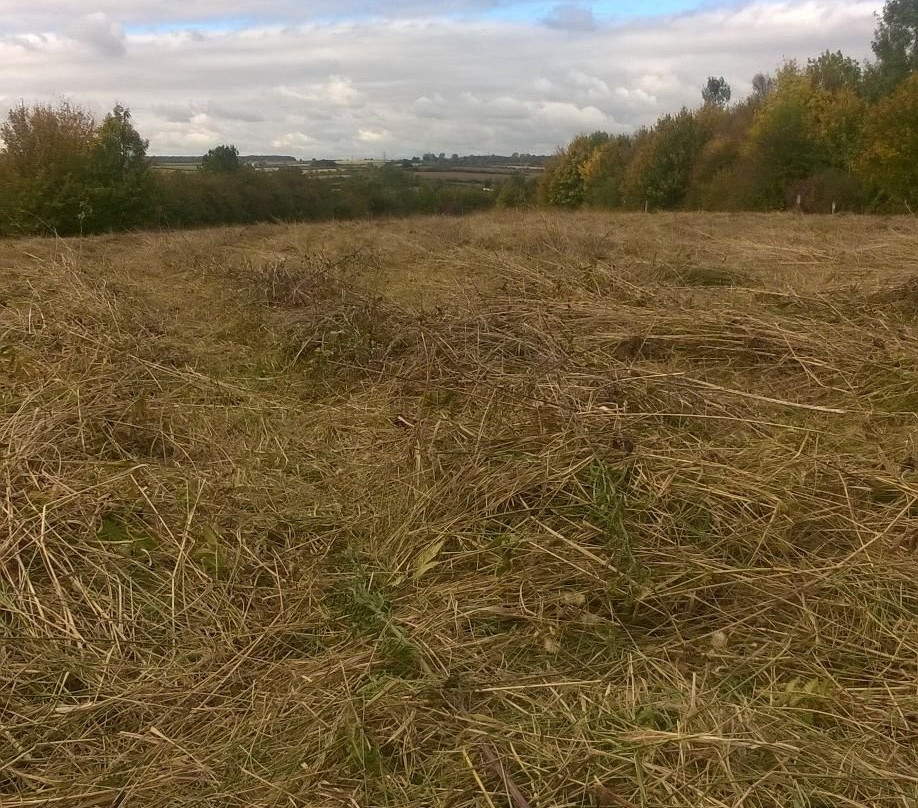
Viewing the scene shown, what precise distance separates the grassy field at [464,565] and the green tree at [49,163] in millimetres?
20941

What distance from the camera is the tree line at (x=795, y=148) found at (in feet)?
74.0

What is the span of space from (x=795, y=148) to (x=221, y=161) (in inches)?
1179

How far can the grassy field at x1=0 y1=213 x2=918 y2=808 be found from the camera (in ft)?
5.03

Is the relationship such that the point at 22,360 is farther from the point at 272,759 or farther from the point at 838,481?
the point at 838,481

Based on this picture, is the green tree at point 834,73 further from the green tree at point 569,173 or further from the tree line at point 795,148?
the green tree at point 569,173

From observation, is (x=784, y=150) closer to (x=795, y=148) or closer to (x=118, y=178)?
(x=795, y=148)

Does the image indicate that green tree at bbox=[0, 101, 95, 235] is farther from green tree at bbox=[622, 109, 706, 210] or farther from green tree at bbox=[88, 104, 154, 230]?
green tree at bbox=[622, 109, 706, 210]

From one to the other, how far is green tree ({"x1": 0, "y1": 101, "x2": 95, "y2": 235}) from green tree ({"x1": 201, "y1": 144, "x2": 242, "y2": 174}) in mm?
12362

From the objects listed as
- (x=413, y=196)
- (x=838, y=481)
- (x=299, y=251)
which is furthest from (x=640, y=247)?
(x=413, y=196)

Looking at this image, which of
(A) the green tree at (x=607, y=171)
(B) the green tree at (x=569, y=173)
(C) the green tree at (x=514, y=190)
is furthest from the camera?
(B) the green tree at (x=569, y=173)

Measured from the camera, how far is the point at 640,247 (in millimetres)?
8016

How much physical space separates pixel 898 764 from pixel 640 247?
7140 mm

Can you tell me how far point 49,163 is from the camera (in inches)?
867

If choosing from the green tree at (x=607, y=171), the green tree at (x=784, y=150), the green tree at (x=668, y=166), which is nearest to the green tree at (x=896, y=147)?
the green tree at (x=784, y=150)
